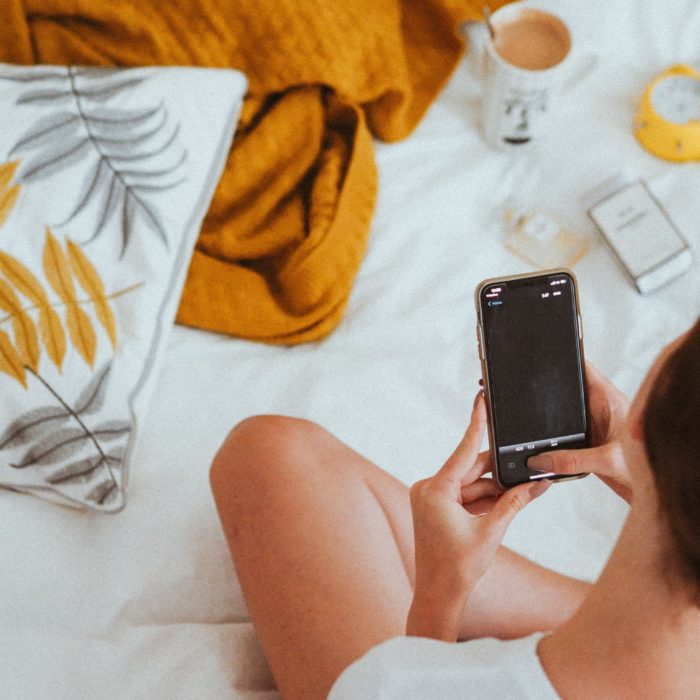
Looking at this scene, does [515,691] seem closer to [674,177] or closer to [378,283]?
[378,283]

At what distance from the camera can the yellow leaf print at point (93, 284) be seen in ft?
2.36

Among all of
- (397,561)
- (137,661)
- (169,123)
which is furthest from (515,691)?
(169,123)

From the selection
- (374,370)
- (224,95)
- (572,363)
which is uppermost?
(224,95)

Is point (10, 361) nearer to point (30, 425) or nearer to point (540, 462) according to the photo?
point (30, 425)

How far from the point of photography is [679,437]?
13.3 inches

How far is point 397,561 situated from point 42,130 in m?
0.49

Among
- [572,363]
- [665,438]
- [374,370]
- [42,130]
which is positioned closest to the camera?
[665,438]

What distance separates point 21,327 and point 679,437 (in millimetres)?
551

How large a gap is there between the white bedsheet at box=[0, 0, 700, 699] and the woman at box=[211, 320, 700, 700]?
0.08 metres

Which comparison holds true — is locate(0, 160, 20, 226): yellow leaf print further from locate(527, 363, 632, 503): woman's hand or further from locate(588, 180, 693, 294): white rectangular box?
locate(588, 180, 693, 294): white rectangular box

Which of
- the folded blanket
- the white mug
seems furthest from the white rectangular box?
the folded blanket

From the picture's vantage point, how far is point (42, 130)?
28.7 inches

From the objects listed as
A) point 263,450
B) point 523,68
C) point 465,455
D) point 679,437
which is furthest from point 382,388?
point 679,437

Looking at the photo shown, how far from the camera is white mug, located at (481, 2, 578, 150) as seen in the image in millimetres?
882
